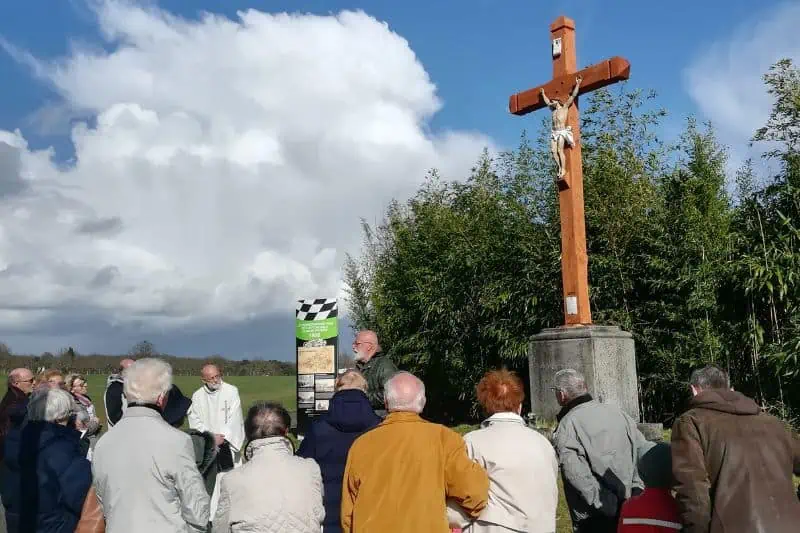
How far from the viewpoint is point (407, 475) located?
3029mm

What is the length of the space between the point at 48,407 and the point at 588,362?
4615mm

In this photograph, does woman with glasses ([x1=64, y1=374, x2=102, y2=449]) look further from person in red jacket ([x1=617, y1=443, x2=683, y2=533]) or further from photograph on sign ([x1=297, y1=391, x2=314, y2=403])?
person in red jacket ([x1=617, y1=443, x2=683, y2=533])

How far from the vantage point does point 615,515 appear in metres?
3.88

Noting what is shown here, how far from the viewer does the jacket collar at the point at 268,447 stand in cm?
330

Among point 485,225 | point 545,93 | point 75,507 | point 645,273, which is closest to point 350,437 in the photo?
point 75,507

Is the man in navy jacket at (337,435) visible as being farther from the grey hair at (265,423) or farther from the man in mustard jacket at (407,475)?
the man in mustard jacket at (407,475)

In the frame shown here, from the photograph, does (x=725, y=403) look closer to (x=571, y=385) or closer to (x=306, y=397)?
(x=571, y=385)

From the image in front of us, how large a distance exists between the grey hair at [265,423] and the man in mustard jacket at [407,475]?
1.27 feet

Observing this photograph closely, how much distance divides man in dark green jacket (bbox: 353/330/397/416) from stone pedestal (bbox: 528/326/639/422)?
2.43 meters

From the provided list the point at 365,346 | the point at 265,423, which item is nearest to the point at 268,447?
the point at 265,423

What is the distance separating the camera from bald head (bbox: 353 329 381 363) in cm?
509

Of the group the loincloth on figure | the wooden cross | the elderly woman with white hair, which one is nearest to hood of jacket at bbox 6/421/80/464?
the elderly woman with white hair

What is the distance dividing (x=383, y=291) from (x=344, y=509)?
1315 centimetres

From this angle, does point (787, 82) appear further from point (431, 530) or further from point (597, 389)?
point (431, 530)
